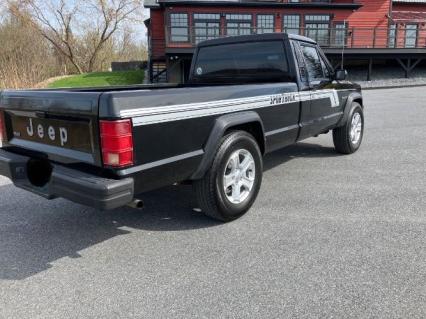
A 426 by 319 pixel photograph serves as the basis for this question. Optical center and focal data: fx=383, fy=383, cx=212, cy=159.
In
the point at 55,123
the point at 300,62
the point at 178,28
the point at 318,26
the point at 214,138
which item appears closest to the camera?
the point at 55,123

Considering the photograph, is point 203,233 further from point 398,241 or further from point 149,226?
point 398,241

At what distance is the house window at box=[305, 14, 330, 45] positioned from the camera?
80.8 feet

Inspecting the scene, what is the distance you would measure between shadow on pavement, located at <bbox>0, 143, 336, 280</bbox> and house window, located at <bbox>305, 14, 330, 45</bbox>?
74.2 feet

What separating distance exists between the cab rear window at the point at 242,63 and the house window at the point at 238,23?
782 inches

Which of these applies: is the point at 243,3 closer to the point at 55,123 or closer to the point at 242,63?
the point at 242,63

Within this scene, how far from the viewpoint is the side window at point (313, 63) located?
16.7 feet

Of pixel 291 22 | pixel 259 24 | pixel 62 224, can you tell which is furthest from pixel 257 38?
pixel 291 22

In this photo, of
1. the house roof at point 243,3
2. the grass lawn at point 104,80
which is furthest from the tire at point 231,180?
the house roof at point 243,3

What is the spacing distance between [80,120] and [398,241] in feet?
9.28

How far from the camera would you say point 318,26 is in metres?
25.4

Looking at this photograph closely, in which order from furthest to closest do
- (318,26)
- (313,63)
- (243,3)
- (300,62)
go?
(318,26) < (243,3) < (313,63) < (300,62)

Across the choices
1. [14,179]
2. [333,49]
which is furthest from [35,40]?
[14,179]

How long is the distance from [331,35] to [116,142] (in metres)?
24.8

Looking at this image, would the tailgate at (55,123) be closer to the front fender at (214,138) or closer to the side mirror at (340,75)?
the front fender at (214,138)
